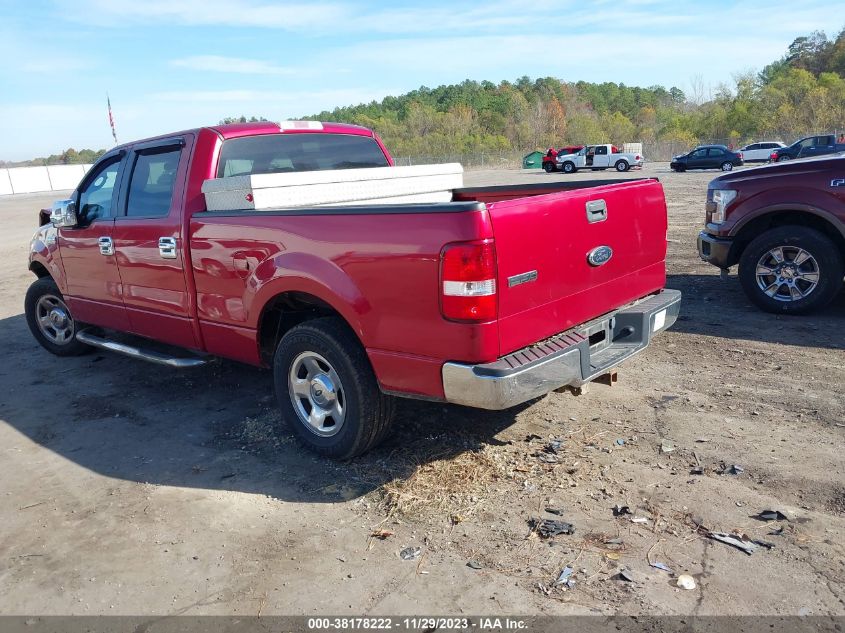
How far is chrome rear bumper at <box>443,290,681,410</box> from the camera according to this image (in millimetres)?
3309

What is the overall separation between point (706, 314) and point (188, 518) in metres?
5.38

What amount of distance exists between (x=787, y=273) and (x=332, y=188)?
4.60 m

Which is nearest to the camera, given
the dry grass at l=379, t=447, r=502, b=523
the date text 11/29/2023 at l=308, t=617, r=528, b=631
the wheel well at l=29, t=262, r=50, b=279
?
the date text 11/29/2023 at l=308, t=617, r=528, b=631

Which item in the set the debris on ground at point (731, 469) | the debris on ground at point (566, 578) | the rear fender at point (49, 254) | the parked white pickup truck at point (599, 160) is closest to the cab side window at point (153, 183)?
the rear fender at point (49, 254)

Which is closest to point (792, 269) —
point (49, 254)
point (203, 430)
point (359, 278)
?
point (359, 278)

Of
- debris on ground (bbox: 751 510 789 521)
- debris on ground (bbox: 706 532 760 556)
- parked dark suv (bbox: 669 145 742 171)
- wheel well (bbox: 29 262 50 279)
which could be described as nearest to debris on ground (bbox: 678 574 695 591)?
debris on ground (bbox: 706 532 760 556)

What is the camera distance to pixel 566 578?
2957mm

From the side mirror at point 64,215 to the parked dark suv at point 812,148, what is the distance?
94.7ft

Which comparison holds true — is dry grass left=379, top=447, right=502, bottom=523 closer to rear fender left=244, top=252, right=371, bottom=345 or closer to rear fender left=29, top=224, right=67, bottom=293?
rear fender left=244, top=252, right=371, bottom=345

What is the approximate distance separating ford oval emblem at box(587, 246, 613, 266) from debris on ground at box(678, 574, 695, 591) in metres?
1.74

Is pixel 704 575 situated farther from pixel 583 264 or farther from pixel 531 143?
pixel 531 143

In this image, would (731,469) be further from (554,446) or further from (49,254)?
(49,254)

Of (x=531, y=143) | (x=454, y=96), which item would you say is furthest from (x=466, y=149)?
(x=454, y=96)

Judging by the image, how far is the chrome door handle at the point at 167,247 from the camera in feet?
16.0
